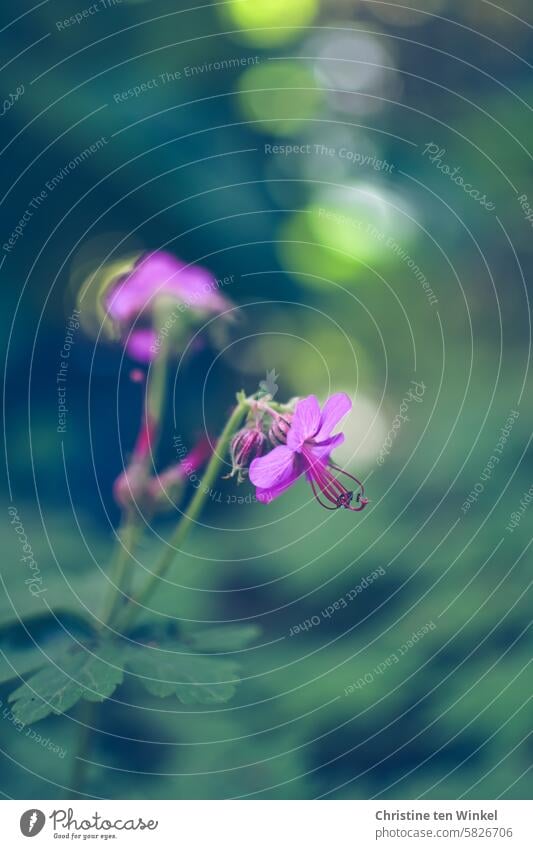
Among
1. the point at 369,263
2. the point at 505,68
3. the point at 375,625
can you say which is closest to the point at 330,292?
the point at 369,263

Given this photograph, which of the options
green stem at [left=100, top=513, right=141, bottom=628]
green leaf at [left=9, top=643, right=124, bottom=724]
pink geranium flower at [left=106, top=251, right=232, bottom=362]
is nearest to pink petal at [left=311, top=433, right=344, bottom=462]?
green stem at [left=100, top=513, right=141, bottom=628]

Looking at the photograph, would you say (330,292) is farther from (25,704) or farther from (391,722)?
(25,704)

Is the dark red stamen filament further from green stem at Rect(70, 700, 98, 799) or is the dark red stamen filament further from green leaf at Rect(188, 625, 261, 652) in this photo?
green stem at Rect(70, 700, 98, 799)

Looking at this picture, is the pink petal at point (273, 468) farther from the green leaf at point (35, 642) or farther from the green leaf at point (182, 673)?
the green leaf at point (35, 642)

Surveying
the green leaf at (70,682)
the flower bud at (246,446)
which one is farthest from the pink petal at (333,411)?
the green leaf at (70,682)

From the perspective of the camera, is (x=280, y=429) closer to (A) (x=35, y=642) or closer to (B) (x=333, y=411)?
(B) (x=333, y=411)

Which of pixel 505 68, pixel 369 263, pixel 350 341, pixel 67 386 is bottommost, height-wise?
pixel 67 386
